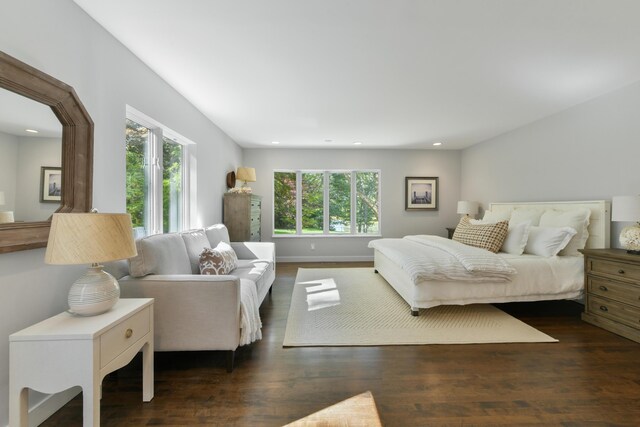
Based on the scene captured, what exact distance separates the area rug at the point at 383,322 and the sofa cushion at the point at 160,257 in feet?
3.69

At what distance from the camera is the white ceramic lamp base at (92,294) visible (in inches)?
59.0

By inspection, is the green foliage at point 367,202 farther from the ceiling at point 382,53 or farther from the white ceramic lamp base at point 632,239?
the white ceramic lamp base at point 632,239

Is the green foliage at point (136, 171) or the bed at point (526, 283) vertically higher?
the green foliage at point (136, 171)

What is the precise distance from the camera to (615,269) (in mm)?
2770

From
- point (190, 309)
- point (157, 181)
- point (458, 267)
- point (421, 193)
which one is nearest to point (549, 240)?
point (458, 267)

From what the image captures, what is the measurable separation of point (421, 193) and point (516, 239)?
2.78 m

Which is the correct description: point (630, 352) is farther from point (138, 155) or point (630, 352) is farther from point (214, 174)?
point (214, 174)

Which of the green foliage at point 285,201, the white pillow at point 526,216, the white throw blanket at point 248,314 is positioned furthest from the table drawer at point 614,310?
the green foliage at point 285,201

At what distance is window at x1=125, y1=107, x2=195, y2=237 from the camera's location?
2.72 metres

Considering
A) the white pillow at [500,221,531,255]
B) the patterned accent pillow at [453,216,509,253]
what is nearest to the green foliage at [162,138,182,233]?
the patterned accent pillow at [453,216,509,253]

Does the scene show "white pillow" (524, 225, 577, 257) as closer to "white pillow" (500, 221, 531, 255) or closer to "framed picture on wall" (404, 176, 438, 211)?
"white pillow" (500, 221, 531, 255)

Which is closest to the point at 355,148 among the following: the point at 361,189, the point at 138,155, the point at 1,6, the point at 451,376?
the point at 361,189

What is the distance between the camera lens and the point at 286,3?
1837 mm

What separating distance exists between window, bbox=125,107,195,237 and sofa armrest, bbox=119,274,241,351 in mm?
864
